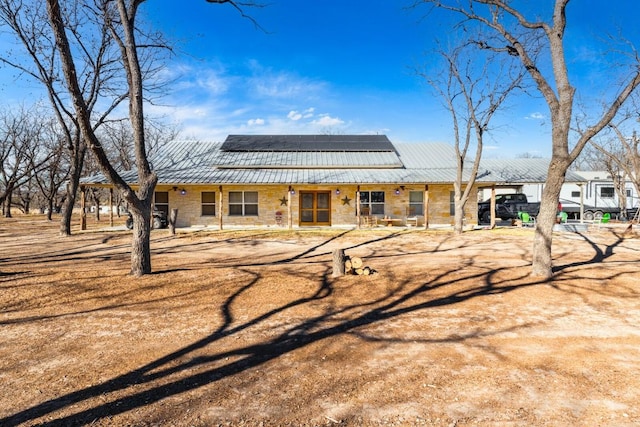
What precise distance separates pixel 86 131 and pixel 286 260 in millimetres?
5637

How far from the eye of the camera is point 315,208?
20.4 meters

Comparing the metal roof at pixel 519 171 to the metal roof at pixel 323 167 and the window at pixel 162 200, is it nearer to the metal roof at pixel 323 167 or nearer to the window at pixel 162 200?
the metal roof at pixel 323 167

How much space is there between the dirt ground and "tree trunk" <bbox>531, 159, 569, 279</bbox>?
→ 0.35 m

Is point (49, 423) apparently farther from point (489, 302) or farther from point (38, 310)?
point (489, 302)

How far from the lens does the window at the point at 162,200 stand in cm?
1977

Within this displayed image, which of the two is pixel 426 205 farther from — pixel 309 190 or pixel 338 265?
pixel 338 265

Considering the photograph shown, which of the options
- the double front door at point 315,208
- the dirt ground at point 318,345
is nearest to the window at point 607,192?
the double front door at point 315,208

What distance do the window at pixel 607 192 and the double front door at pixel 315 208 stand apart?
21.5m

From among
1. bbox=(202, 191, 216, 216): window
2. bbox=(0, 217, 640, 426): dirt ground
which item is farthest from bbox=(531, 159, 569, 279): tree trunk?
bbox=(202, 191, 216, 216): window

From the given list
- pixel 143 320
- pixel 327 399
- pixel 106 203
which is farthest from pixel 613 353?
pixel 106 203

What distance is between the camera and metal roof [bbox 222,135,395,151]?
22.7m

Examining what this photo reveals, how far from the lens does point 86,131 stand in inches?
276

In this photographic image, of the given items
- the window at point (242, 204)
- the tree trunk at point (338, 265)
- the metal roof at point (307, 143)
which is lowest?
the tree trunk at point (338, 265)

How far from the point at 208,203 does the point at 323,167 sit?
22.2 feet
